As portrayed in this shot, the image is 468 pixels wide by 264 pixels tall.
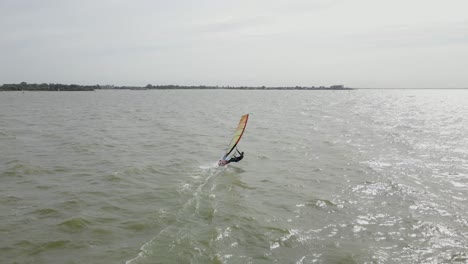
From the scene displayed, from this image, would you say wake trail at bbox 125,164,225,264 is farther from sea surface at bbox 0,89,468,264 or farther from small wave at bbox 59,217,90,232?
small wave at bbox 59,217,90,232

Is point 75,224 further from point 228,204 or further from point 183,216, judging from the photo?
point 228,204

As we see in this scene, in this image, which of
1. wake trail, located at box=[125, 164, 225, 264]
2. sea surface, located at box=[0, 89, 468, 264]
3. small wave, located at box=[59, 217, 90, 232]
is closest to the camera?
wake trail, located at box=[125, 164, 225, 264]

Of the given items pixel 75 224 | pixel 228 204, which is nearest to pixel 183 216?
pixel 228 204

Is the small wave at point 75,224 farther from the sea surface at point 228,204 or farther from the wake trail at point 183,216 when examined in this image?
the wake trail at point 183,216

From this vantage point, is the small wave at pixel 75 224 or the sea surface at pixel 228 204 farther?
the small wave at pixel 75 224

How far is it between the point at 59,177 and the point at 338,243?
40.1 ft

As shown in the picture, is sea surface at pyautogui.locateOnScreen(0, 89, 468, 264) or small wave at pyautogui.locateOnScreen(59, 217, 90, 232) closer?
sea surface at pyautogui.locateOnScreen(0, 89, 468, 264)

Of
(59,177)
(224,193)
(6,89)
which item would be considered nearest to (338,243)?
(224,193)

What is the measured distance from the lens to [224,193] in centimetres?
1460

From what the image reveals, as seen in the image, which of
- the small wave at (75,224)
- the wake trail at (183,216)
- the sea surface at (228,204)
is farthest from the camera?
the small wave at (75,224)

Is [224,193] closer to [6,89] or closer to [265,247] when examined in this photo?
[265,247]

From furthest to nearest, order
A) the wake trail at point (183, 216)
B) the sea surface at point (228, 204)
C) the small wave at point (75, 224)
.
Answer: the small wave at point (75, 224) → the sea surface at point (228, 204) → the wake trail at point (183, 216)

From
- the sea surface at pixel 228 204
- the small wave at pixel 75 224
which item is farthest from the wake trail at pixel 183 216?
the small wave at pixel 75 224

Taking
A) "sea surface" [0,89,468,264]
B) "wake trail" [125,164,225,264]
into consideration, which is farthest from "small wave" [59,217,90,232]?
"wake trail" [125,164,225,264]
